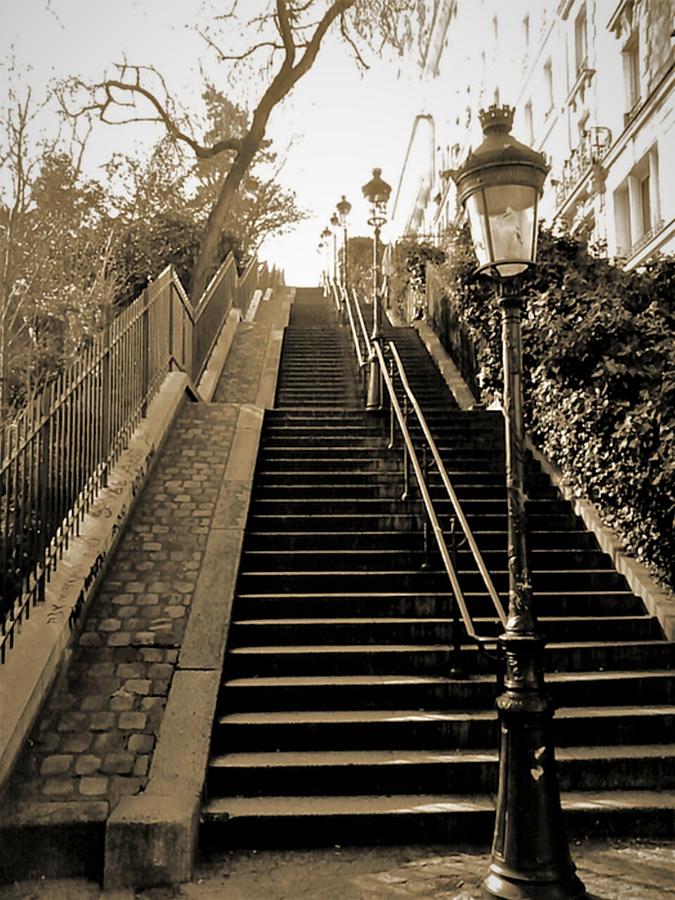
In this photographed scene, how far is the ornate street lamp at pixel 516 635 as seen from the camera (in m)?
3.44

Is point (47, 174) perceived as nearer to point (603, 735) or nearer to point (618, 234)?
point (618, 234)

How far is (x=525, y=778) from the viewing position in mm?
3520

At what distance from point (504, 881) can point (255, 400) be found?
372 inches

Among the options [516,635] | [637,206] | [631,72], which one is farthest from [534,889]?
[631,72]

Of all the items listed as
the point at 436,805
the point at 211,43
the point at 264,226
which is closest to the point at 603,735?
the point at 436,805

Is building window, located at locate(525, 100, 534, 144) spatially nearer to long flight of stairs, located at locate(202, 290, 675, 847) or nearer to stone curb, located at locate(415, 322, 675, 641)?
stone curb, located at locate(415, 322, 675, 641)

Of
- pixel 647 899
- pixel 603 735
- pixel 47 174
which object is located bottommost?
pixel 647 899

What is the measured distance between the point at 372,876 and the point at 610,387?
4.29m

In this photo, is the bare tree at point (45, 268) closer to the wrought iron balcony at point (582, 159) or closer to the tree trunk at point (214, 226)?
the tree trunk at point (214, 226)

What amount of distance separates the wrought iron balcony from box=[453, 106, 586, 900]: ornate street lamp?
1685 cm

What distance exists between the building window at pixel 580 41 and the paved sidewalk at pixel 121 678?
1786cm

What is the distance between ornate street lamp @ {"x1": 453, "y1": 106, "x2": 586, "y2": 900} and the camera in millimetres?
3443

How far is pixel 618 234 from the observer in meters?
18.9

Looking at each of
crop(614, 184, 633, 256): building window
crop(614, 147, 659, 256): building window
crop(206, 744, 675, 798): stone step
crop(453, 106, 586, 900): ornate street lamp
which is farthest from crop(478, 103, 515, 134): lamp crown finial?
crop(614, 184, 633, 256): building window
